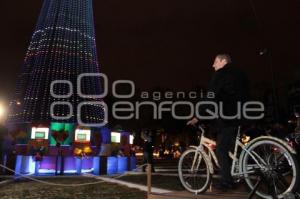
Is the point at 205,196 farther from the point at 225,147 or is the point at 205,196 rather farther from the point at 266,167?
the point at 266,167

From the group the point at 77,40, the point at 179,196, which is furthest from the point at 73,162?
the point at 77,40

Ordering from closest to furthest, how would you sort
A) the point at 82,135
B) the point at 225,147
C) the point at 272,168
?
the point at 272,168 → the point at 225,147 → the point at 82,135

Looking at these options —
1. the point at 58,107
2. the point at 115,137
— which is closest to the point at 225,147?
the point at 115,137

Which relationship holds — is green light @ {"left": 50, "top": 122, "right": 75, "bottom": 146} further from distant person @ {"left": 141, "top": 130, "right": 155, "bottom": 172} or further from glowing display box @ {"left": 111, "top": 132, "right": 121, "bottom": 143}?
distant person @ {"left": 141, "top": 130, "right": 155, "bottom": 172}

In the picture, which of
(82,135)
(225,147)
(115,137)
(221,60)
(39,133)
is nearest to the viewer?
(225,147)

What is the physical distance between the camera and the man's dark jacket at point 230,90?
207 inches

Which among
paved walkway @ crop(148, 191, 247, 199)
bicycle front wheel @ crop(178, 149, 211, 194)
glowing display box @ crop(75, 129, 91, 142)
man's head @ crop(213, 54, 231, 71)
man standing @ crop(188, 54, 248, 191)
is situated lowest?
paved walkway @ crop(148, 191, 247, 199)

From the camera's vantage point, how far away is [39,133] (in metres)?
22.6

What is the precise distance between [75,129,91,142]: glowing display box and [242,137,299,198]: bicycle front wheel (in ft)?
64.0

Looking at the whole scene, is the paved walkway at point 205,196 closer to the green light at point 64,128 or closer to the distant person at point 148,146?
the distant person at point 148,146

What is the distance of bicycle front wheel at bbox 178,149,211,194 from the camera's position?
19.7 ft

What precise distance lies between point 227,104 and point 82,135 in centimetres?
1948

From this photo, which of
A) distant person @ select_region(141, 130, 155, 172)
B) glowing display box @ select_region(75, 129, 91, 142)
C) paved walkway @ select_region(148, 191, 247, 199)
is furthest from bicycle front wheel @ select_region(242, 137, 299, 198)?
glowing display box @ select_region(75, 129, 91, 142)

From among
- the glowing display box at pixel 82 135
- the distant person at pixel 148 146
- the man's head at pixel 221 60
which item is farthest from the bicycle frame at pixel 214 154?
the glowing display box at pixel 82 135
